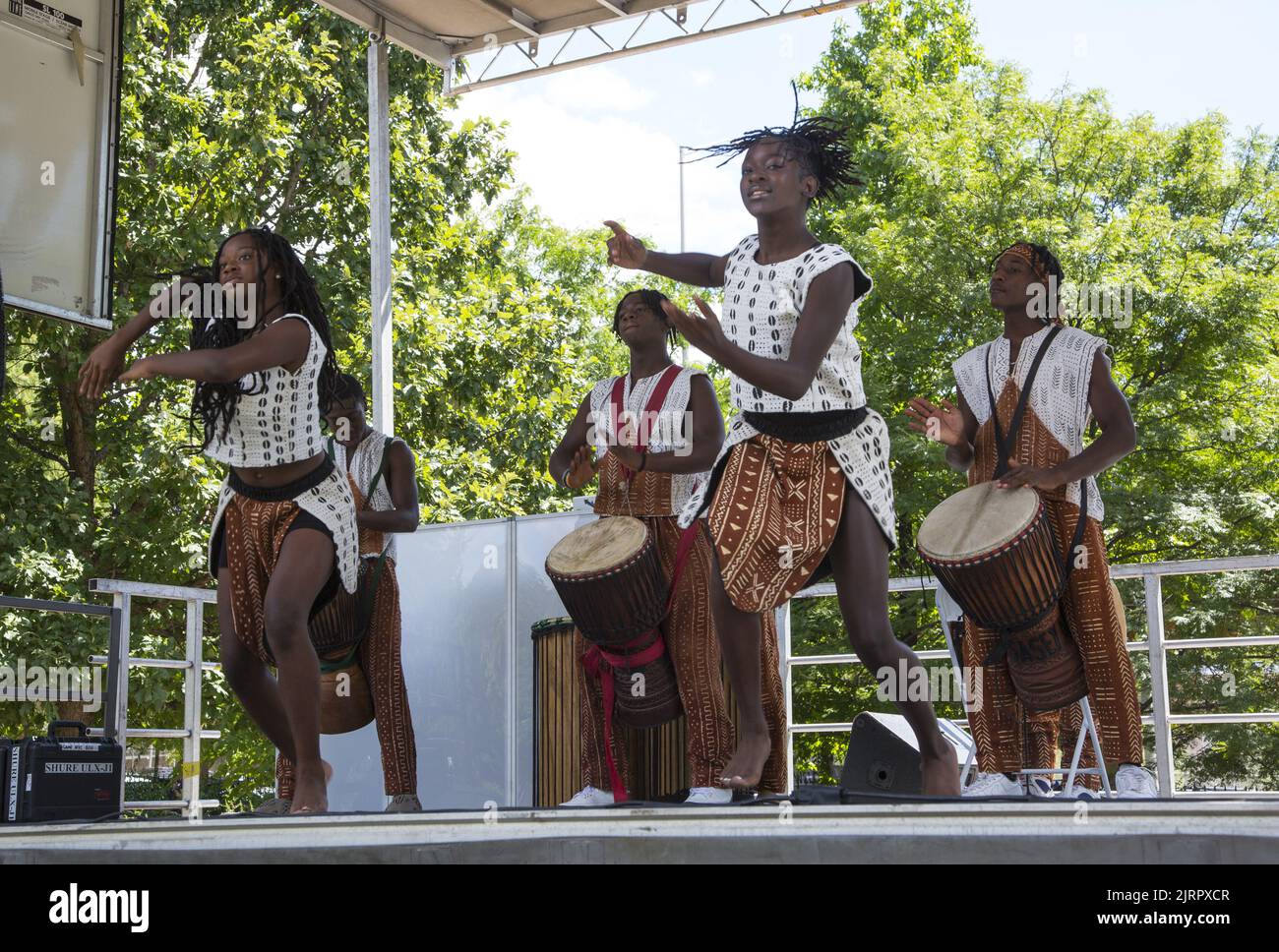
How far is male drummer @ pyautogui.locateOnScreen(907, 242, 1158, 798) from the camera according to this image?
4.73 metres

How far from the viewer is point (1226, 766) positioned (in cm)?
1873

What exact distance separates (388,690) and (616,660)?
1.04m

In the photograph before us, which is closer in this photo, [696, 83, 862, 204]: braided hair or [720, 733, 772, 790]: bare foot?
[720, 733, 772, 790]: bare foot

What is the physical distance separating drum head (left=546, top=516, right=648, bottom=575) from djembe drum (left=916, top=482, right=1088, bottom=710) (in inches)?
39.0

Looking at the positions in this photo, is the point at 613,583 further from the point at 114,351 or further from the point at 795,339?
the point at 114,351

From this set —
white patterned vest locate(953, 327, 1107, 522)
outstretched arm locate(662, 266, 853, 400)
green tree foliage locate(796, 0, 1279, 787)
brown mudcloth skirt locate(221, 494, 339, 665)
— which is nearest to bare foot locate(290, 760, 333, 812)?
brown mudcloth skirt locate(221, 494, 339, 665)

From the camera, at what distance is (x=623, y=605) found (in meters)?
5.09

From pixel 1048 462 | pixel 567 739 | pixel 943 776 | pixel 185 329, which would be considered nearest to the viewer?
pixel 943 776

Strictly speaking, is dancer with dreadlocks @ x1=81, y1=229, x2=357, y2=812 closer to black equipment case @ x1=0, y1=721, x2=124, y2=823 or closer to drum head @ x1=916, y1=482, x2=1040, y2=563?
black equipment case @ x1=0, y1=721, x2=124, y2=823

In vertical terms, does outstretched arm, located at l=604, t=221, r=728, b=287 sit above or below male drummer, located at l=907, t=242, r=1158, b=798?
above

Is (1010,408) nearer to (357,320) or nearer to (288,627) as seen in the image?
(288,627)

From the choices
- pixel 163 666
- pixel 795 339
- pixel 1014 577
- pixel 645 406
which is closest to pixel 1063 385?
pixel 1014 577

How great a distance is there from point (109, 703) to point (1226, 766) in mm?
16018

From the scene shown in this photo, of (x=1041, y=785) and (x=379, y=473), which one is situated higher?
(x=379, y=473)
